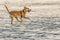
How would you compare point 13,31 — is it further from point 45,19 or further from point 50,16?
point 50,16

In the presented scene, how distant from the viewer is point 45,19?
646 centimetres

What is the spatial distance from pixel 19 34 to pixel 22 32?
0.56 feet

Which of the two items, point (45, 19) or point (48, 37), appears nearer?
point (48, 37)

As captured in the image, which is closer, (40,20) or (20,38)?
(20,38)

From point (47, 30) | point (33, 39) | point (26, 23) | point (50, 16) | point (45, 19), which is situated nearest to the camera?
point (33, 39)

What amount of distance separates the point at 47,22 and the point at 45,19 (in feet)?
1.33

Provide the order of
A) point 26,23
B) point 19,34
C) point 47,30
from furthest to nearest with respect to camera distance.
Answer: point 26,23 < point 47,30 < point 19,34

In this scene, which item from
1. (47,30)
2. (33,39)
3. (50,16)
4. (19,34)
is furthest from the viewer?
(50,16)

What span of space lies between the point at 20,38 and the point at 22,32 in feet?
1.61

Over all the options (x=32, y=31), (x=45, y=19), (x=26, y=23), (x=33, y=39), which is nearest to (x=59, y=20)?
(x=45, y=19)

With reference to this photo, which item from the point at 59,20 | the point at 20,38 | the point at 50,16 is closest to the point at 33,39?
the point at 20,38

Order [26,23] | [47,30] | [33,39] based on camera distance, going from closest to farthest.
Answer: [33,39]
[47,30]
[26,23]

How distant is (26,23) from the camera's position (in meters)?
5.97

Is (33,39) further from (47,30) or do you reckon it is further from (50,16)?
(50,16)
